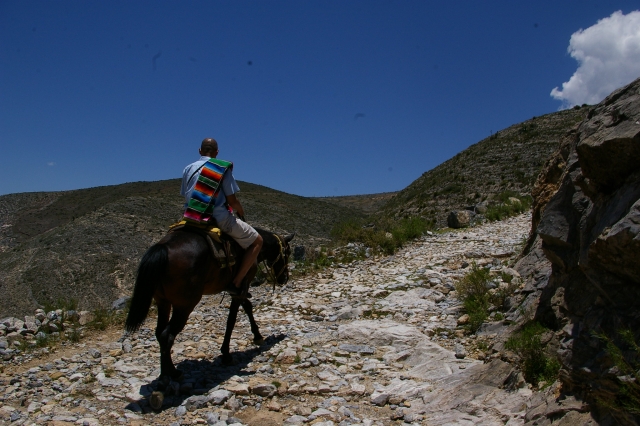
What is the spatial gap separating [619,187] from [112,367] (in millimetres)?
5407

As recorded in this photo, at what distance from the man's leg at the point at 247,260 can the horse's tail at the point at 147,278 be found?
130 centimetres

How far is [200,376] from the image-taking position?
524 cm

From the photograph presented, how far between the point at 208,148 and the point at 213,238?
1.12m

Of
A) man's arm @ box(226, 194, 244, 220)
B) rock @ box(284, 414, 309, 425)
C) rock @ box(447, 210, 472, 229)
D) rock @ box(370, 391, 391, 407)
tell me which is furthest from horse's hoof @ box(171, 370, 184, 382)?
rock @ box(447, 210, 472, 229)

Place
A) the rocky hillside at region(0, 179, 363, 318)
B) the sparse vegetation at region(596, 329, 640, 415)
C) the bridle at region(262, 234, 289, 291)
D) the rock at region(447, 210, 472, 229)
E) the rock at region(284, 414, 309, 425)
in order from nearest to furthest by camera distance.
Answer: the sparse vegetation at region(596, 329, 640, 415), the rock at region(284, 414, 309, 425), the bridle at region(262, 234, 289, 291), the rock at region(447, 210, 472, 229), the rocky hillside at region(0, 179, 363, 318)

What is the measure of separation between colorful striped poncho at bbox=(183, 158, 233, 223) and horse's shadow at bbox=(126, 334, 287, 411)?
1.75 m

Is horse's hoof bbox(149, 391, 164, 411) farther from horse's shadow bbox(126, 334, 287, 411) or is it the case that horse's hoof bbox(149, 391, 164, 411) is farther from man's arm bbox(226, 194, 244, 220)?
man's arm bbox(226, 194, 244, 220)

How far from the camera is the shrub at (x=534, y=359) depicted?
12.7ft

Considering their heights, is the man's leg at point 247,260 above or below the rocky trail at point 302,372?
above

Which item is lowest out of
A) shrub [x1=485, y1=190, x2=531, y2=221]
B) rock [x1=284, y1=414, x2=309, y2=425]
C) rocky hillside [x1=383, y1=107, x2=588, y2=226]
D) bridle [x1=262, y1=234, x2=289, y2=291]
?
rock [x1=284, y1=414, x2=309, y2=425]

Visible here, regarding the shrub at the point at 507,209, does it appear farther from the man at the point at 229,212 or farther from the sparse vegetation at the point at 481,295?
the man at the point at 229,212

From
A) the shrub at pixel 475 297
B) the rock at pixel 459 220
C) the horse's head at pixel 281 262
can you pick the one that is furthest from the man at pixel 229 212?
the rock at pixel 459 220

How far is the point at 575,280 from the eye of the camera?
4105 millimetres

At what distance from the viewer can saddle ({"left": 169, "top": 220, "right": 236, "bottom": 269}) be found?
5191 mm
